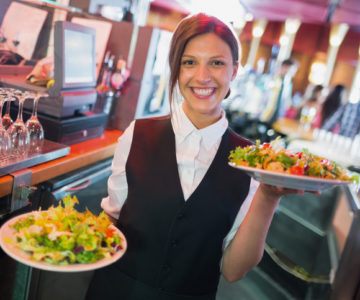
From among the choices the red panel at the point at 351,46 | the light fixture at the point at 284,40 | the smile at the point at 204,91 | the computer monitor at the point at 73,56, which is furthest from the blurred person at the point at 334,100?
the light fixture at the point at 284,40

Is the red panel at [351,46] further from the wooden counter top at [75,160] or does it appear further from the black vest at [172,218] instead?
the black vest at [172,218]

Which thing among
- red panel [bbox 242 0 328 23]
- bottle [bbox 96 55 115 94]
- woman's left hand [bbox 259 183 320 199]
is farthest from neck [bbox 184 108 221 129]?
red panel [bbox 242 0 328 23]

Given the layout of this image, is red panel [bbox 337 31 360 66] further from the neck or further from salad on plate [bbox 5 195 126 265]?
salad on plate [bbox 5 195 126 265]

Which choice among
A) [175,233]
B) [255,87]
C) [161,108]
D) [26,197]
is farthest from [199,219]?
[255,87]

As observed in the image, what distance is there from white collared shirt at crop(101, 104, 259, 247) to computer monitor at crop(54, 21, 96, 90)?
85cm

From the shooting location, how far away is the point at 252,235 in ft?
3.72

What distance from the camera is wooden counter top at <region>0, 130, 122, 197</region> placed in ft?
4.89

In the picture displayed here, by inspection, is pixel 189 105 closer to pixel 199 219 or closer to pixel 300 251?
pixel 199 219

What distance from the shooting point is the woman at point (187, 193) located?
120cm

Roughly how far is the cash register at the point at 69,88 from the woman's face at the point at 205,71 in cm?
96

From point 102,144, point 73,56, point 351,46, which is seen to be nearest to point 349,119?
point 102,144

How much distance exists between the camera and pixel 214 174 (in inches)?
48.3

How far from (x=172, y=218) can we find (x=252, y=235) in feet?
0.81

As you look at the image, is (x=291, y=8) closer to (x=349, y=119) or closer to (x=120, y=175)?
(x=349, y=119)
